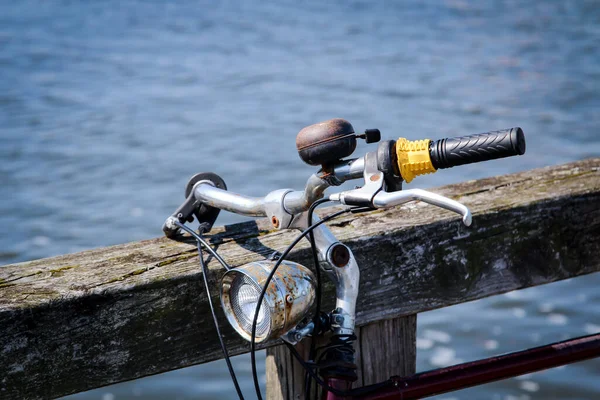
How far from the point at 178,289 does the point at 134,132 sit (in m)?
5.32

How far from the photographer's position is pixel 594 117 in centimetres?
679

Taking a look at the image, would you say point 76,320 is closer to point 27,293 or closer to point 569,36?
point 27,293

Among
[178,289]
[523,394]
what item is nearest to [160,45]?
[523,394]

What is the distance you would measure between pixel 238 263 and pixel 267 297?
24 centimetres

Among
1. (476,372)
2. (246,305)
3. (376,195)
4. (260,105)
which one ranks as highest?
(376,195)

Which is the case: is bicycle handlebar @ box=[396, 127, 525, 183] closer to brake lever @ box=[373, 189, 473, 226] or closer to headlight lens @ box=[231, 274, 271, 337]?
brake lever @ box=[373, 189, 473, 226]

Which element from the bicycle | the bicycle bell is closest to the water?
the bicycle

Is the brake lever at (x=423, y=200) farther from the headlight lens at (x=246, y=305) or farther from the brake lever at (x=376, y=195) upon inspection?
the headlight lens at (x=246, y=305)

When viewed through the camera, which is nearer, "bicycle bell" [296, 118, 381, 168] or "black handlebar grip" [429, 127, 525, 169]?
"black handlebar grip" [429, 127, 525, 169]

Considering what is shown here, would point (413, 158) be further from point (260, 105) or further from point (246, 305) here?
point (260, 105)

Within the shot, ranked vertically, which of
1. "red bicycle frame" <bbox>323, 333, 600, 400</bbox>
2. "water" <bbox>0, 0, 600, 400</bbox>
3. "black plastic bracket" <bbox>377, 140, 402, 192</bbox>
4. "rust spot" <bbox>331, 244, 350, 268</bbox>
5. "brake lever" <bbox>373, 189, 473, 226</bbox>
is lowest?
"water" <bbox>0, 0, 600, 400</bbox>

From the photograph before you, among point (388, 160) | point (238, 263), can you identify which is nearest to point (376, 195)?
point (388, 160)

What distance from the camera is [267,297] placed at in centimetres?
133

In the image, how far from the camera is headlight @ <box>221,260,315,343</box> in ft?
Answer: 4.39
